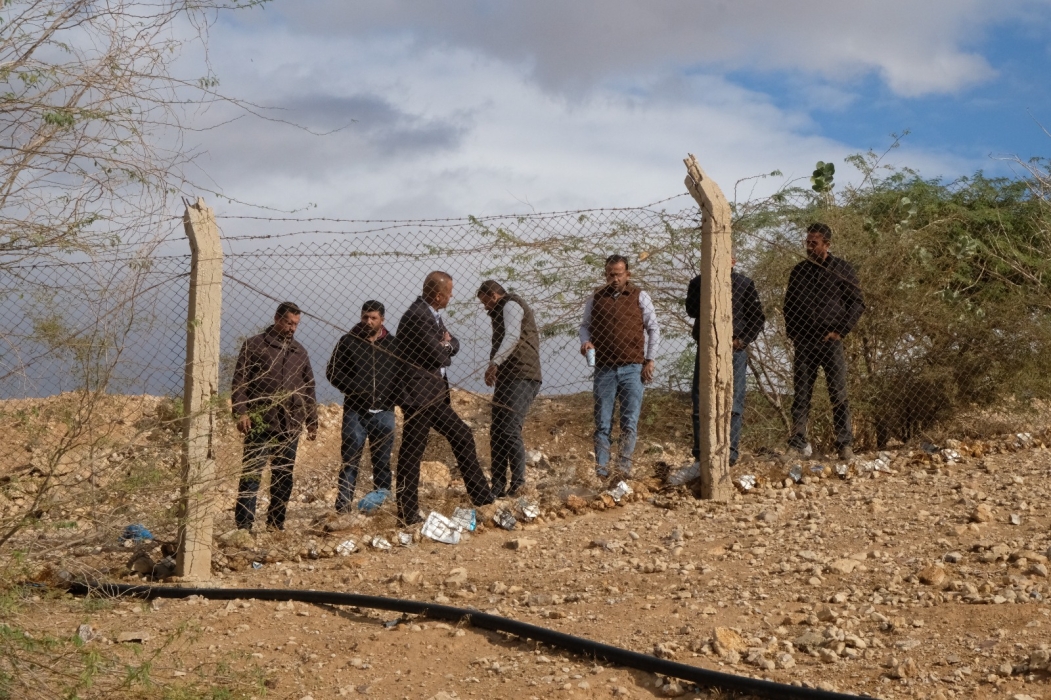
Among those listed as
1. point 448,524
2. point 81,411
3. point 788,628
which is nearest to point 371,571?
point 448,524

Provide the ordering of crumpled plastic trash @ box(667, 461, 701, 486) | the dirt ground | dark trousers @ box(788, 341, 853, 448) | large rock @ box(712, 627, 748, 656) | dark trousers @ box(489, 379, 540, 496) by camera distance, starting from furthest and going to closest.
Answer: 1. dark trousers @ box(788, 341, 853, 448)
2. crumpled plastic trash @ box(667, 461, 701, 486)
3. dark trousers @ box(489, 379, 540, 496)
4. large rock @ box(712, 627, 748, 656)
5. the dirt ground

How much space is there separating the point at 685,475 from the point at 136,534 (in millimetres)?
3716

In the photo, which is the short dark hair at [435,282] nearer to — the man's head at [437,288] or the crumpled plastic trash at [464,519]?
the man's head at [437,288]

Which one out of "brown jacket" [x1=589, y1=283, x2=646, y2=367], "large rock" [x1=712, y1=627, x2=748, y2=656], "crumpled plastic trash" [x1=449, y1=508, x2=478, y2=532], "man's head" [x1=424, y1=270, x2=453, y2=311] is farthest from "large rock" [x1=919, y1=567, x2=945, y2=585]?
"man's head" [x1=424, y1=270, x2=453, y2=311]

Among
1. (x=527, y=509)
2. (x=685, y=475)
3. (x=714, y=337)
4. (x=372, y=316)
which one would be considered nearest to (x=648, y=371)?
(x=714, y=337)

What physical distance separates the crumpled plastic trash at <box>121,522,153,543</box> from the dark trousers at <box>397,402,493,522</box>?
1.59m

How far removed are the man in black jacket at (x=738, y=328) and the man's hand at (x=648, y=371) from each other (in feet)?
1.12

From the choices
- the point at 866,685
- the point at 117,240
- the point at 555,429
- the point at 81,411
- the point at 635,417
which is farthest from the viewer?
the point at 555,429

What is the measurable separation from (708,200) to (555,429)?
186 inches

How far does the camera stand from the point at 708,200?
7.54m

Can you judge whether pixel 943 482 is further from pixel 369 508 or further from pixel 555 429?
pixel 555 429

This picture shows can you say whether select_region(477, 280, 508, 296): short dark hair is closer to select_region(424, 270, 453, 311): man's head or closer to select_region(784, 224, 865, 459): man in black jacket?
select_region(424, 270, 453, 311): man's head

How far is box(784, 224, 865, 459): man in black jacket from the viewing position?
8.10m

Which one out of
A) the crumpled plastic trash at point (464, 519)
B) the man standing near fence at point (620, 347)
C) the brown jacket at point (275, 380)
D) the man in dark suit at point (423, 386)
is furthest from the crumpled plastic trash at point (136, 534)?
the man standing near fence at point (620, 347)
